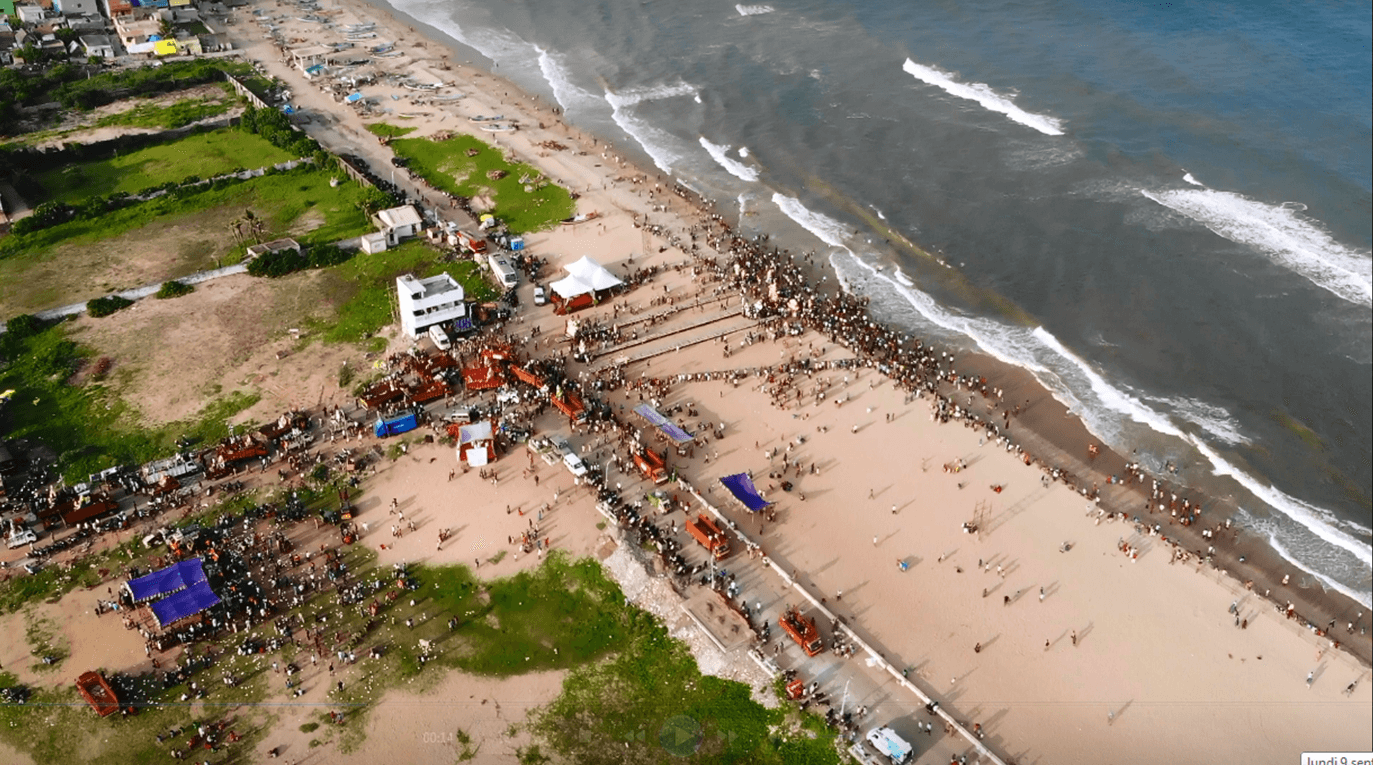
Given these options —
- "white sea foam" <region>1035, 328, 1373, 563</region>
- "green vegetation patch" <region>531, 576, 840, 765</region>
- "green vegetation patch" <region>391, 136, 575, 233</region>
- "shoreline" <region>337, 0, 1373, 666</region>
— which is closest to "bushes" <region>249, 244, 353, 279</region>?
"green vegetation patch" <region>391, 136, 575, 233</region>

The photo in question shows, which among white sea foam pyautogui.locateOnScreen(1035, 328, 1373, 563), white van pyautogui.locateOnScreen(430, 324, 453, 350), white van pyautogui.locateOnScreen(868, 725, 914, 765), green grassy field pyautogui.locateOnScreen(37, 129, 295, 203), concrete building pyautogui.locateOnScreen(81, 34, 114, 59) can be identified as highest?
concrete building pyautogui.locateOnScreen(81, 34, 114, 59)

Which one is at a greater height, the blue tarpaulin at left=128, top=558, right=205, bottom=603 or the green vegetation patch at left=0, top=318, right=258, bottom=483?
the green vegetation patch at left=0, top=318, right=258, bottom=483

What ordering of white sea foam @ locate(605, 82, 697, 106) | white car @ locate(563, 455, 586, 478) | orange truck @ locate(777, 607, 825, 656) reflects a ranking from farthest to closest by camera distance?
1. white sea foam @ locate(605, 82, 697, 106)
2. white car @ locate(563, 455, 586, 478)
3. orange truck @ locate(777, 607, 825, 656)

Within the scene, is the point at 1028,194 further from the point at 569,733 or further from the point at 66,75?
the point at 66,75

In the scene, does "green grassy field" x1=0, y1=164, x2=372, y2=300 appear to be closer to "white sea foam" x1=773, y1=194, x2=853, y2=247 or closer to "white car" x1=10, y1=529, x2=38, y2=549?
"white car" x1=10, y1=529, x2=38, y2=549

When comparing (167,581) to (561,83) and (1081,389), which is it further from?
(561,83)

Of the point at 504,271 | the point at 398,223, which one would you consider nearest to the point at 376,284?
the point at 398,223

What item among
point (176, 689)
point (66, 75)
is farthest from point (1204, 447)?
point (66, 75)
